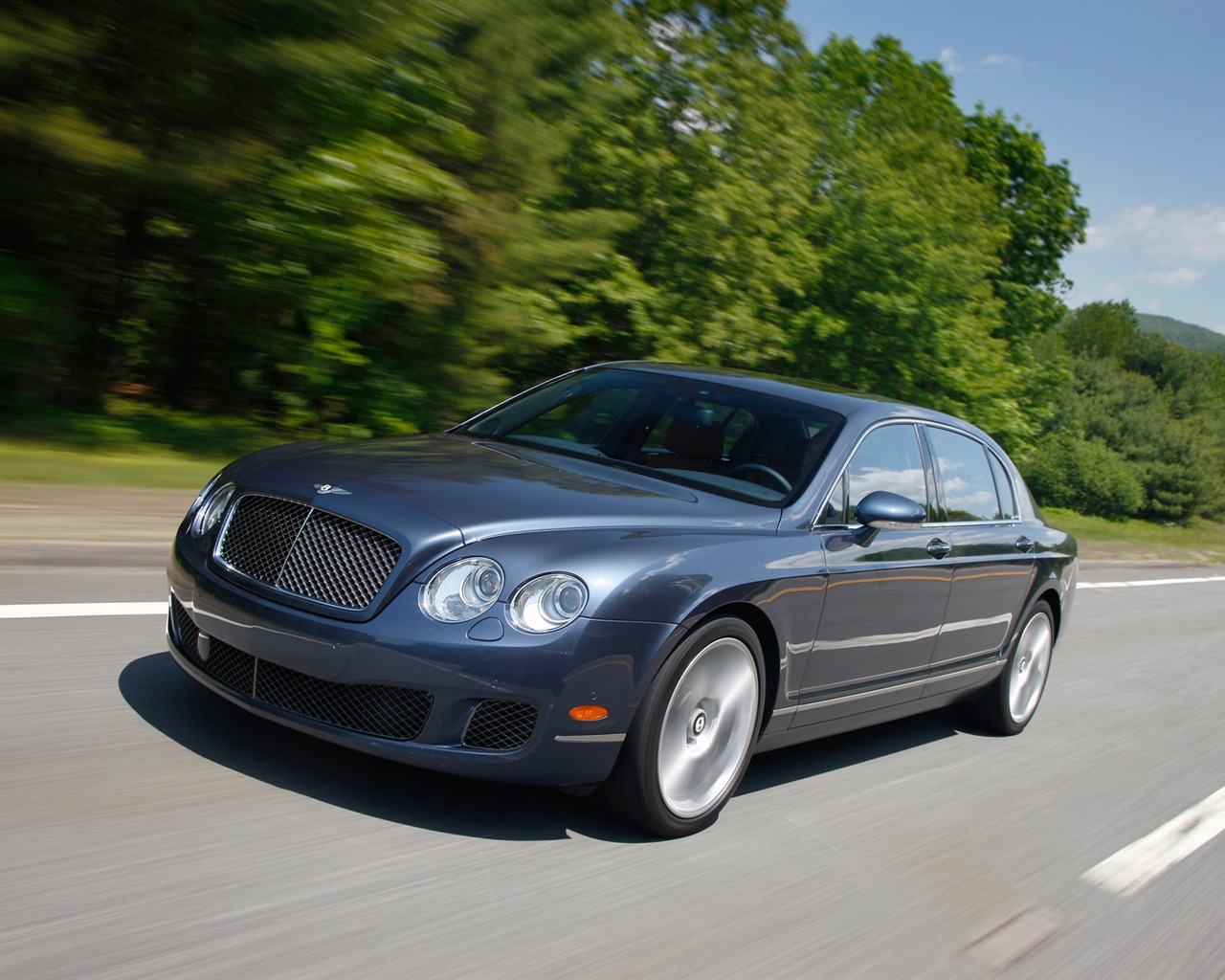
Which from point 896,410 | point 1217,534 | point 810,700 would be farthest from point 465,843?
point 1217,534

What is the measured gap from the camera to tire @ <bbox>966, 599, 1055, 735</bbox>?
22.1ft

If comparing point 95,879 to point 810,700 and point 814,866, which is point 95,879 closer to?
point 814,866

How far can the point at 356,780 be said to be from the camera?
4172mm

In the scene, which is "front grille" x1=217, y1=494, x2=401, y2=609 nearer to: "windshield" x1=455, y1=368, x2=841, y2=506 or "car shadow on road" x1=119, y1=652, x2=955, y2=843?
"car shadow on road" x1=119, y1=652, x2=955, y2=843

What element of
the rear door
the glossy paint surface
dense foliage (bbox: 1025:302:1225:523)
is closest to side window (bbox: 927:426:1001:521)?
the rear door

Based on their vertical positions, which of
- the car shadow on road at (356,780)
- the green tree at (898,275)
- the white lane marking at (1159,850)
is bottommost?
the white lane marking at (1159,850)

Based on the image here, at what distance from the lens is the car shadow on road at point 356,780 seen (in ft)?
13.2

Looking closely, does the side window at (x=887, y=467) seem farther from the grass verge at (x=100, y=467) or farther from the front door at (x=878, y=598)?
the grass verge at (x=100, y=467)

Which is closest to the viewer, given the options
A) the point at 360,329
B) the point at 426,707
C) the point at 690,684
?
the point at 426,707

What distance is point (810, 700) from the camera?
4.82 metres

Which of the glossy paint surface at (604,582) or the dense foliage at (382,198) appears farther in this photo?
the dense foliage at (382,198)

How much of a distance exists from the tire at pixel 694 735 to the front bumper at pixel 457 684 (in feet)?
0.31

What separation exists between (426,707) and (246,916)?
82cm

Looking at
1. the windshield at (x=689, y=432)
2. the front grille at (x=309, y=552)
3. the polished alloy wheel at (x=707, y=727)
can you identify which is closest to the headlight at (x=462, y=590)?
the front grille at (x=309, y=552)
